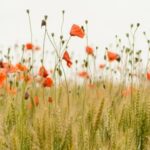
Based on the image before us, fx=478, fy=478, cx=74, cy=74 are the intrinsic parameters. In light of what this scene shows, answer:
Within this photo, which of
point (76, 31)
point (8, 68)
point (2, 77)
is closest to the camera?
point (76, 31)

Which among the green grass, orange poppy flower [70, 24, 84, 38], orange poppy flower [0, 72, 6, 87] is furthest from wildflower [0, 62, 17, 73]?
the green grass

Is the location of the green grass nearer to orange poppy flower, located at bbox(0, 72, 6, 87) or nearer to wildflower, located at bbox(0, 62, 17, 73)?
orange poppy flower, located at bbox(0, 72, 6, 87)

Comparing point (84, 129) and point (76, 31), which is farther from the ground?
point (76, 31)

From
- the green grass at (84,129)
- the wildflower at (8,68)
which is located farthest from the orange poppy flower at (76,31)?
the wildflower at (8,68)

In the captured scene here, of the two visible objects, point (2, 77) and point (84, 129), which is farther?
point (2, 77)

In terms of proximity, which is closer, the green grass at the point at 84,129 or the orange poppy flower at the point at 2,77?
the green grass at the point at 84,129

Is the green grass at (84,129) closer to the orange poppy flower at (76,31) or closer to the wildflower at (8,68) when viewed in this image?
the orange poppy flower at (76,31)

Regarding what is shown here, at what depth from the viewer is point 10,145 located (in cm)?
150

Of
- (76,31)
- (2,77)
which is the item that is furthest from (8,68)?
(76,31)

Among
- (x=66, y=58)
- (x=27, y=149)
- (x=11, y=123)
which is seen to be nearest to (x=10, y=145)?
(x=27, y=149)

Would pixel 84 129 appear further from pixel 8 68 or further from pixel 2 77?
pixel 8 68

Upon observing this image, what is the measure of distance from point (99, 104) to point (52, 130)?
26 cm

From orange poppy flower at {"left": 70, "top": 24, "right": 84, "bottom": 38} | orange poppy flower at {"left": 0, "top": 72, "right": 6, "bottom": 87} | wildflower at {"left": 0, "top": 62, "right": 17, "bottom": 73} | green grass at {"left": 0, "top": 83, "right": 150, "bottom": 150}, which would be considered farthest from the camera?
wildflower at {"left": 0, "top": 62, "right": 17, "bottom": 73}

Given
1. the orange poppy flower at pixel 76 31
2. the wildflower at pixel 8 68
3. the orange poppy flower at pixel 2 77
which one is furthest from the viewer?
the wildflower at pixel 8 68
